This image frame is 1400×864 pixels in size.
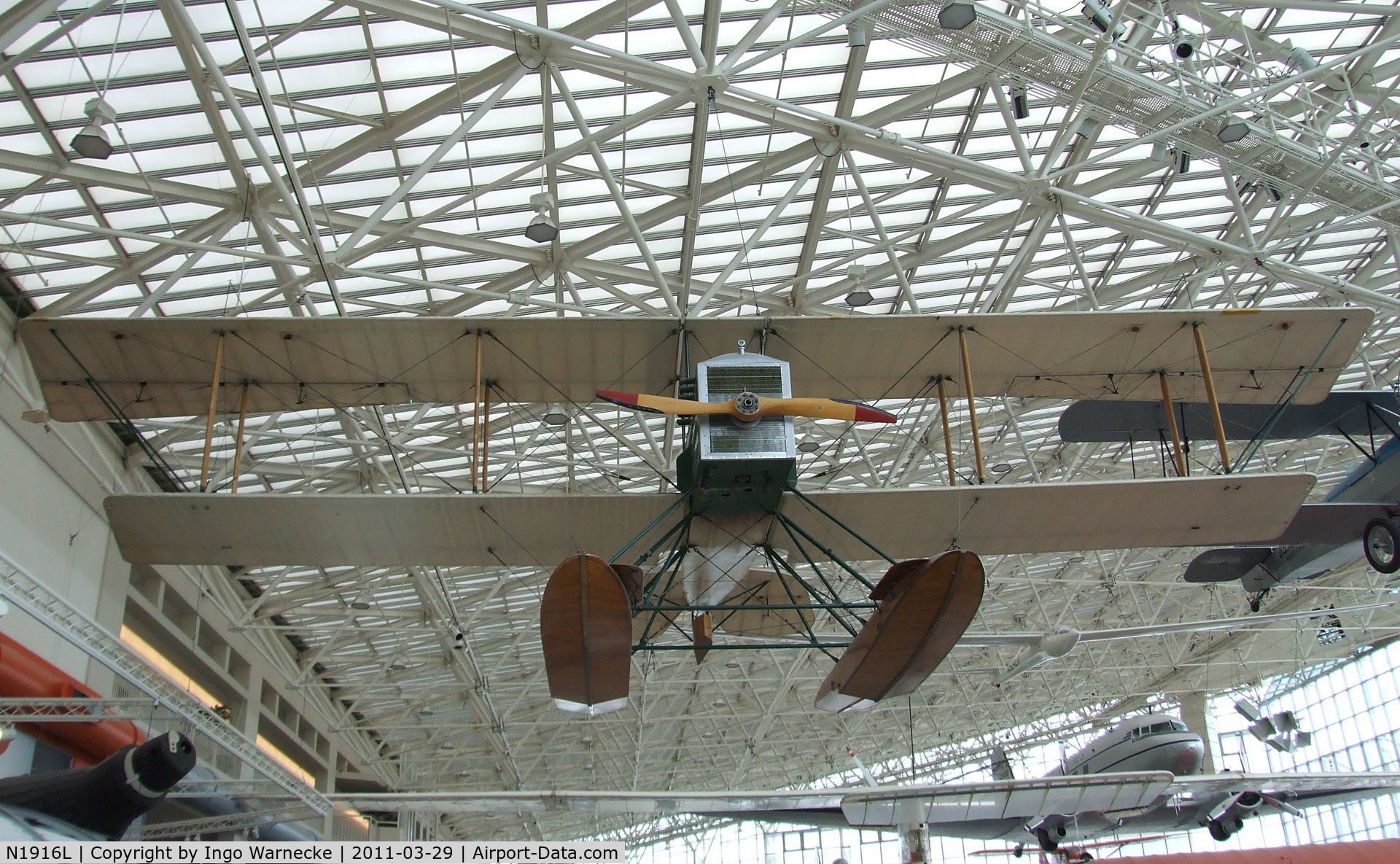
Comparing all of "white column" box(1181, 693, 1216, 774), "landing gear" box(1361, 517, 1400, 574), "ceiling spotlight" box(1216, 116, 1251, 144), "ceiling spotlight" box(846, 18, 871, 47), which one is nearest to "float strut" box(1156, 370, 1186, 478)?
"landing gear" box(1361, 517, 1400, 574)

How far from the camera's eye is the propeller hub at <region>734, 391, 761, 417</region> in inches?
391

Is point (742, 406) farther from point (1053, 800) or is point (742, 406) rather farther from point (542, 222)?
point (1053, 800)

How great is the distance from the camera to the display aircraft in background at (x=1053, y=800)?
1977cm

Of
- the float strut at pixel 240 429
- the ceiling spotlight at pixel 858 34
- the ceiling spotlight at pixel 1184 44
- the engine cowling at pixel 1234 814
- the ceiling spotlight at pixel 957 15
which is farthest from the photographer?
the engine cowling at pixel 1234 814

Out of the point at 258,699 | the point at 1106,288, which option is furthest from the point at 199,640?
the point at 1106,288

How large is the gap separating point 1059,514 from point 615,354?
17.1 feet

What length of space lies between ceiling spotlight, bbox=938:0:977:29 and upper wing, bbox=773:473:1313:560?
507 cm

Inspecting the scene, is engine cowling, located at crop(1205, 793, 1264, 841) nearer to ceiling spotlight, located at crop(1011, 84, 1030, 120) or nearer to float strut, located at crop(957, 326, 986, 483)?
float strut, located at crop(957, 326, 986, 483)

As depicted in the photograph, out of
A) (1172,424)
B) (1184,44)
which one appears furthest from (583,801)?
(1184,44)

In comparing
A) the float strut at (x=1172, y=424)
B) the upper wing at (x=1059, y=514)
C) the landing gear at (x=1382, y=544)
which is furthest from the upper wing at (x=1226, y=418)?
the upper wing at (x=1059, y=514)

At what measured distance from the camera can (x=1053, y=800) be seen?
70.2 ft

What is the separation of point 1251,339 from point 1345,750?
30.3 meters

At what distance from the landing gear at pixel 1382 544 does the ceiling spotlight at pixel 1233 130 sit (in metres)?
5.51

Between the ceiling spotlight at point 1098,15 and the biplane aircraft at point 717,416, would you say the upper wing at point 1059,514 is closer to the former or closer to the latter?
the biplane aircraft at point 717,416
